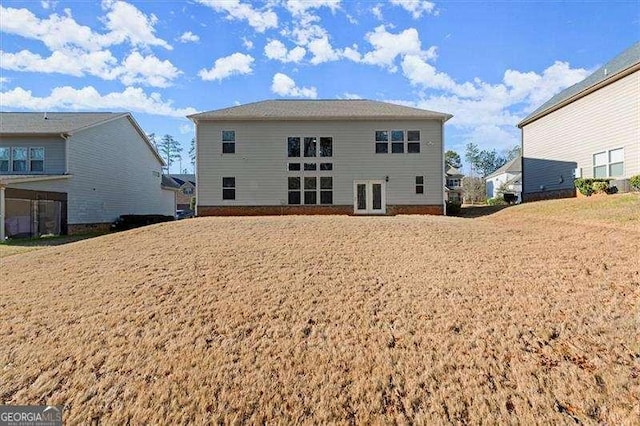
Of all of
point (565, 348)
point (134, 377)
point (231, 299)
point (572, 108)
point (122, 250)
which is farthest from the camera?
point (572, 108)

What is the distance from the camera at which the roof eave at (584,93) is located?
44.5 feet

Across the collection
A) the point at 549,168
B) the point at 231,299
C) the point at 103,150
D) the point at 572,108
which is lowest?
the point at 231,299

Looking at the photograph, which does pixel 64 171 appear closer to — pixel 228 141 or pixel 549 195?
pixel 228 141

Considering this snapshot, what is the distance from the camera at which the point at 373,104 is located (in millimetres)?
20203

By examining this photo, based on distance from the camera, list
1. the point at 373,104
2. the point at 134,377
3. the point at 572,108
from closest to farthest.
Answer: the point at 134,377
the point at 572,108
the point at 373,104

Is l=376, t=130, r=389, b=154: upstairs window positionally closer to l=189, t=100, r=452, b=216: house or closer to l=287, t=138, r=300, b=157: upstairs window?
l=189, t=100, r=452, b=216: house

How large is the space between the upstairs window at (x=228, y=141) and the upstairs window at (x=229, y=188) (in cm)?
148

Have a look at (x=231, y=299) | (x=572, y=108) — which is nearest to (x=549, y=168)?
(x=572, y=108)

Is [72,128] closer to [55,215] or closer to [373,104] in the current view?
[55,215]

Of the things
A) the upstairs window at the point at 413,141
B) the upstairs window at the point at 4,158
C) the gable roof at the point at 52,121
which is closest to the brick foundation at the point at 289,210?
the upstairs window at the point at 413,141

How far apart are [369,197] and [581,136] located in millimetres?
10878

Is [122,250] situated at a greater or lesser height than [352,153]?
lesser

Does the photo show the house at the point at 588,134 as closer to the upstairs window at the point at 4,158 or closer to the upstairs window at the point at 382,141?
the upstairs window at the point at 382,141

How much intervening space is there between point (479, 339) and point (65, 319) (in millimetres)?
5563
